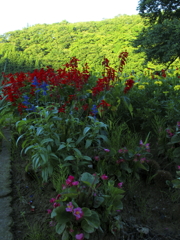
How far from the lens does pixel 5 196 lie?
72.2 inches

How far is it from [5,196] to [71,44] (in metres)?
12.0

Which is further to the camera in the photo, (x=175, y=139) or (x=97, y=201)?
(x=175, y=139)

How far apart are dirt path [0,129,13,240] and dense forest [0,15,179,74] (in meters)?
8.64

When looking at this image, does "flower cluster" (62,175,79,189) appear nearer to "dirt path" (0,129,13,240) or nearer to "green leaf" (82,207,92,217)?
"green leaf" (82,207,92,217)

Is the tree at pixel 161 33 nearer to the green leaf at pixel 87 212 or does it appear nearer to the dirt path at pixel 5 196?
the dirt path at pixel 5 196

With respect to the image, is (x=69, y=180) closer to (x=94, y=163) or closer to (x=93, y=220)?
(x=93, y=220)

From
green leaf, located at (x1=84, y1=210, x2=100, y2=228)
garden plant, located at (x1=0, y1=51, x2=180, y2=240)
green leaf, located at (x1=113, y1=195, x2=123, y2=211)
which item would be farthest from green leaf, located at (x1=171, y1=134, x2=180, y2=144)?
green leaf, located at (x1=84, y1=210, x2=100, y2=228)

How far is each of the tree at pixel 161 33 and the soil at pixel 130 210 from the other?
5874 millimetres

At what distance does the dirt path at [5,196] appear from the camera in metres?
1.47

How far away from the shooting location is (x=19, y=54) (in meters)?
11.1

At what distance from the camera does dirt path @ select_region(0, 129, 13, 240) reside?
1472 millimetres

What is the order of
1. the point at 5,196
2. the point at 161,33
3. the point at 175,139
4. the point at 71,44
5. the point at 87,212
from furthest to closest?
the point at 71,44 < the point at 161,33 < the point at 175,139 < the point at 5,196 < the point at 87,212

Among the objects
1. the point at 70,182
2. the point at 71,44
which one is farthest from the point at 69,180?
the point at 71,44

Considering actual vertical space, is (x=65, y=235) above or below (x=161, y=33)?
below
